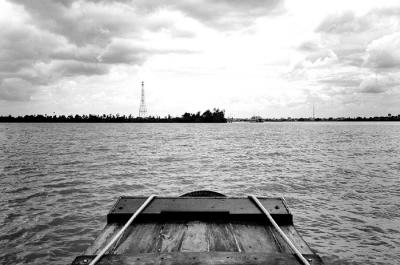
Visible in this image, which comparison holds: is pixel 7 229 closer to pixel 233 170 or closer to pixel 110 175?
pixel 110 175

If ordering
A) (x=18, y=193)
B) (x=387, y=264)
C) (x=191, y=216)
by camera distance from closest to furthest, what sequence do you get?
(x=191, y=216), (x=387, y=264), (x=18, y=193)

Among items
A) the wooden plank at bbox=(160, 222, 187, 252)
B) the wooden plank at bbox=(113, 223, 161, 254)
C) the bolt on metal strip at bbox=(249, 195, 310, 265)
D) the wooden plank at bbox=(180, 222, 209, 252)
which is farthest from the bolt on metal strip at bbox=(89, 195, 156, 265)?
the bolt on metal strip at bbox=(249, 195, 310, 265)

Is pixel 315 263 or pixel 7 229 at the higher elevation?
pixel 315 263

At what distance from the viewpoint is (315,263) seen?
3.22 metres

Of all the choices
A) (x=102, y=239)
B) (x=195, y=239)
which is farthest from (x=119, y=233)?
(x=195, y=239)

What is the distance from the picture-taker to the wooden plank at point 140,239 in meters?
3.73

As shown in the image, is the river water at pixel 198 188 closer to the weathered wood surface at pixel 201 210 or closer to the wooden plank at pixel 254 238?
the weathered wood surface at pixel 201 210

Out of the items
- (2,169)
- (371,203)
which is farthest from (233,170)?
(2,169)

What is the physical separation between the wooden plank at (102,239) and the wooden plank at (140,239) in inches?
7.6

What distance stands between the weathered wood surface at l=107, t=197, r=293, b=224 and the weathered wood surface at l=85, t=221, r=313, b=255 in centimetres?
14

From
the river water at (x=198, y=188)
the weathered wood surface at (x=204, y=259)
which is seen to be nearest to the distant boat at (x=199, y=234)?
the weathered wood surface at (x=204, y=259)

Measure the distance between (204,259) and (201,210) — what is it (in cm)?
155

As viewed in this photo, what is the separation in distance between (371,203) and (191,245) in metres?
13.4

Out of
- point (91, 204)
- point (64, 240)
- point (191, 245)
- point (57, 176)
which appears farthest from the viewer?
point (57, 176)
